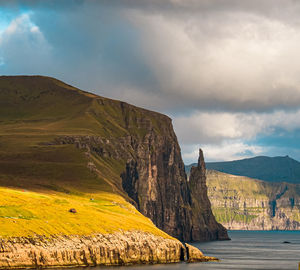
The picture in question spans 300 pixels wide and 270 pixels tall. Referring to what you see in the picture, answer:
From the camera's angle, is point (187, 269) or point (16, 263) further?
point (187, 269)

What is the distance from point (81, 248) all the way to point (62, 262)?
32.8ft

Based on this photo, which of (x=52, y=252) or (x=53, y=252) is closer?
(x=52, y=252)

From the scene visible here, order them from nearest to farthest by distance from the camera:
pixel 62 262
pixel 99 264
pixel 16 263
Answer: pixel 16 263, pixel 62 262, pixel 99 264

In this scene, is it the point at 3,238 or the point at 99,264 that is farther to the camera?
the point at 99,264

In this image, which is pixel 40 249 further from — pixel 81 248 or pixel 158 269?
pixel 158 269

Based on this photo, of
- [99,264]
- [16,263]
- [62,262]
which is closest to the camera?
[16,263]

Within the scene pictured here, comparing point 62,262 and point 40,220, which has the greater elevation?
point 40,220

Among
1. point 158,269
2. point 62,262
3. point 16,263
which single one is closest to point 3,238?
point 16,263

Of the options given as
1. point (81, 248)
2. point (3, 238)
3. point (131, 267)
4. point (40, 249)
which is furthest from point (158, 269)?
point (3, 238)

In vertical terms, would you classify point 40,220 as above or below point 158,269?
above

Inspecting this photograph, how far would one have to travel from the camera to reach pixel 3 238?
564 feet

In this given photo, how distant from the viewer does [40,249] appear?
586 feet

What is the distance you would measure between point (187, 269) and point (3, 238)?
60.4 metres

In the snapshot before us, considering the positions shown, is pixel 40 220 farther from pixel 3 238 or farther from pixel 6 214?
pixel 3 238
